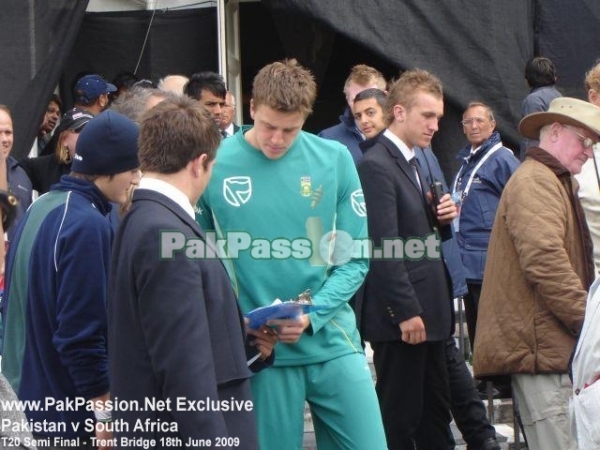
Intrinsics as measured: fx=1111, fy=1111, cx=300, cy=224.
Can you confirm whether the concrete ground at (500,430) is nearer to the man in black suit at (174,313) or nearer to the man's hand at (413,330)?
the man's hand at (413,330)

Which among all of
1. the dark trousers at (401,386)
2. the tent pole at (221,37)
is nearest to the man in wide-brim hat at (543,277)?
the dark trousers at (401,386)

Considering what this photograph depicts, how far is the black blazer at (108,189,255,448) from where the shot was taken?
3420 mm

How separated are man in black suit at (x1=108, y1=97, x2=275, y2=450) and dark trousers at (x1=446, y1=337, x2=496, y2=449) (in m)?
2.95

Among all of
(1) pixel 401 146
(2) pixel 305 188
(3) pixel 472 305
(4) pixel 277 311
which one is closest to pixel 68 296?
(4) pixel 277 311

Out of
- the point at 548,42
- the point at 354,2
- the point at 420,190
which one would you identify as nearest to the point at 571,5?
the point at 548,42

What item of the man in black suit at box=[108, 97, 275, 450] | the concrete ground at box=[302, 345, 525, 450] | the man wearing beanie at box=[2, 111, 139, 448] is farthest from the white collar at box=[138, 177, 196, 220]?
the concrete ground at box=[302, 345, 525, 450]

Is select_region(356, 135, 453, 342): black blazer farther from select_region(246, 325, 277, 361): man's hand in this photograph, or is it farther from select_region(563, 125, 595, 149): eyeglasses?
select_region(246, 325, 277, 361): man's hand

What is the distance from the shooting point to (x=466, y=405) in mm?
6539

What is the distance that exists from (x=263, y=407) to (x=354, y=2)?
485 centimetres

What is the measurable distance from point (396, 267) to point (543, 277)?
32.2 inches

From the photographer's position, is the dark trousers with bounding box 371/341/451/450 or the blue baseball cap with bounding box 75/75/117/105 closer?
the dark trousers with bounding box 371/341/451/450

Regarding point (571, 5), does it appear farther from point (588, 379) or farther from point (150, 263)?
point (150, 263)

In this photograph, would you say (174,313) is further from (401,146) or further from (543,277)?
(401,146)

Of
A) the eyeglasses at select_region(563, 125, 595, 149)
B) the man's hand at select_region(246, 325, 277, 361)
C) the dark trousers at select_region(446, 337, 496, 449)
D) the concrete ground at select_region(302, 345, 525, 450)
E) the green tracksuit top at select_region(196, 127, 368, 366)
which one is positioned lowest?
the concrete ground at select_region(302, 345, 525, 450)
